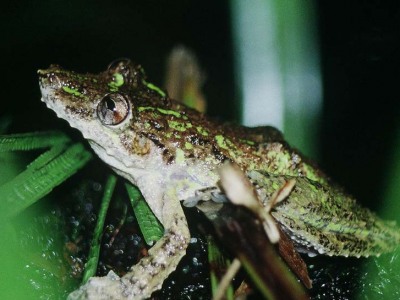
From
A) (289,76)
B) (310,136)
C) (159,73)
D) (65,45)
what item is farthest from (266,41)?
(65,45)

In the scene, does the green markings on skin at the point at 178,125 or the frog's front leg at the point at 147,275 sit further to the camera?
the green markings on skin at the point at 178,125

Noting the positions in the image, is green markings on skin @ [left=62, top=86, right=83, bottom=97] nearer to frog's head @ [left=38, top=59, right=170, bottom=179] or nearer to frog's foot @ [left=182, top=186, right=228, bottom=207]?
frog's head @ [left=38, top=59, right=170, bottom=179]

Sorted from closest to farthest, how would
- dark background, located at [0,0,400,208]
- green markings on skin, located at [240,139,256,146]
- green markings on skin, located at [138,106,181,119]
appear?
1. green markings on skin, located at [138,106,181,119]
2. green markings on skin, located at [240,139,256,146]
3. dark background, located at [0,0,400,208]

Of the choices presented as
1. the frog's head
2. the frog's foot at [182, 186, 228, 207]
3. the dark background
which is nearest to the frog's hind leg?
the frog's foot at [182, 186, 228, 207]

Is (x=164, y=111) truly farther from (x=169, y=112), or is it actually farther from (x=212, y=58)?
(x=212, y=58)

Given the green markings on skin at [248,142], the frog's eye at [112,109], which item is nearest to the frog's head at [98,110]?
the frog's eye at [112,109]

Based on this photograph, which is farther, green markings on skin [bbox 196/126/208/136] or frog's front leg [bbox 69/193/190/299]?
green markings on skin [bbox 196/126/208/136]

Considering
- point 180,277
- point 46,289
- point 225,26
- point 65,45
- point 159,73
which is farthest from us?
point 225,26

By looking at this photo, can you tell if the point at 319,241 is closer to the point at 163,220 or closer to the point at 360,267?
the point at 360,267

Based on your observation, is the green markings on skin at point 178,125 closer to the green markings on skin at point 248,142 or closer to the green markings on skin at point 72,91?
the green markings on skin at point 248,142
